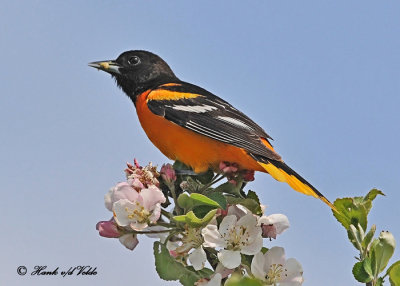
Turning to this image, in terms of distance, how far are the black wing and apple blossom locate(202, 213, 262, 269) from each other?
56.2 inches

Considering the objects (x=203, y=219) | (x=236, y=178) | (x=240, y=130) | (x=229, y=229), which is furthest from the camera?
(x=240, y=130)

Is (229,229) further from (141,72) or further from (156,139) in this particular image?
(141,72)

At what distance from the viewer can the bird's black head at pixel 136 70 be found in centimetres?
586

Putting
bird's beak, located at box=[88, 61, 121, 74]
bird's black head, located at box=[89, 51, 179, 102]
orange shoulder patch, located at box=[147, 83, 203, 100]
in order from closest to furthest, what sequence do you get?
orange shoulder patch, located at box=[147, 83, 203, 100]
bird's black head, located at box=[89, 51, 179, 102]
bird's beak, located at box=[88, 61, 121, 74]

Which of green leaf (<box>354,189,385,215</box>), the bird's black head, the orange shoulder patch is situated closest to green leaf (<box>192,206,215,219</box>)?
green leaf (<box>354,189,385,215</box>)

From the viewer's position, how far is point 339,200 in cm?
307

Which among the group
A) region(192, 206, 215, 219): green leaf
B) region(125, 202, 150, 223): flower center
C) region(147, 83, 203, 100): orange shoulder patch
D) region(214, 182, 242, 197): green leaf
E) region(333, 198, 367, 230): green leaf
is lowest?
region(125, 202, 150, 223): flower center

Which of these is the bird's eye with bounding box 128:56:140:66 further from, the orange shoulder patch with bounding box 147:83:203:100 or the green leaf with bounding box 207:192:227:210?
the green leaf with bounding box 207:192:227:210

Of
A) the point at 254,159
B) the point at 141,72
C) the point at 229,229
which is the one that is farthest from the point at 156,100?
the point at 229,229

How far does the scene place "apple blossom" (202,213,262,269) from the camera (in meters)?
2.88

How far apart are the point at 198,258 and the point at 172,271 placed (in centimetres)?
16

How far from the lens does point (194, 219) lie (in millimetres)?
2754

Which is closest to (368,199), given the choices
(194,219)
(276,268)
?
(276,268)

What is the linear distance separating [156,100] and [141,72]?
0.86 m
